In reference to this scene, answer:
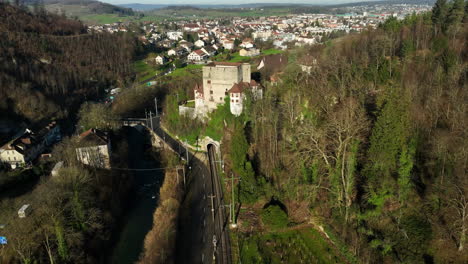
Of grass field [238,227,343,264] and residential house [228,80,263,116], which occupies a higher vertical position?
residential house [228,80,263,116]

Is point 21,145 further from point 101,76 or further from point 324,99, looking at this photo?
point 101,76

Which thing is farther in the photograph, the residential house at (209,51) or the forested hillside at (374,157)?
the residential house at (209,51)

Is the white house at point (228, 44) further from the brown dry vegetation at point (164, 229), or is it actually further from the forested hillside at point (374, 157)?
the brown dry vegetation at point (164, 229)

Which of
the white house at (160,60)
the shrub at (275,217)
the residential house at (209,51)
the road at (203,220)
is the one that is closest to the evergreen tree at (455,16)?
the shrub at (275,217)

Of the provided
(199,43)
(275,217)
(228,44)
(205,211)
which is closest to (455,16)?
(275,217)

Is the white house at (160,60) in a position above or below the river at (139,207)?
Result: above

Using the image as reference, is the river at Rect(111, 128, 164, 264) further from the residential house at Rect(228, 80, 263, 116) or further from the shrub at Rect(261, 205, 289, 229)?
the residential house at Rect(228, 80, 263, 116)

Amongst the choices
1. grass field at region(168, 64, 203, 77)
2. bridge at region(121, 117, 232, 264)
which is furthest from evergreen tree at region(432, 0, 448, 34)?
grass field at region(168, 64, 203, 77)

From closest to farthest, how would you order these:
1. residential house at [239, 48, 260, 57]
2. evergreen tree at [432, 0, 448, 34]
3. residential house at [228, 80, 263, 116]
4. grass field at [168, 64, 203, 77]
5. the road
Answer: the road → residential house at [228, 80, 263, 116] → evergreen tree at [432, 0, 448, 34] → grass field at [168, 64, 203, 77] → residential house at [239, 48, 260, 57]
